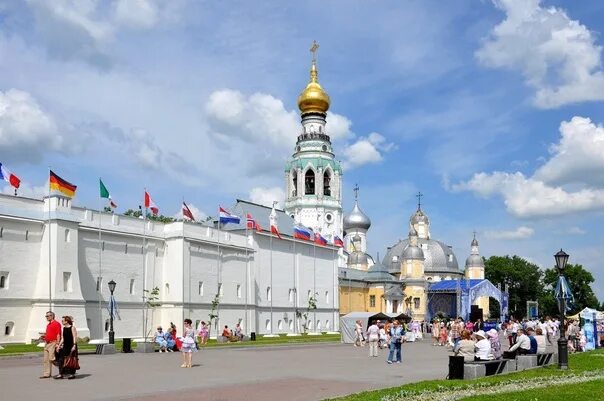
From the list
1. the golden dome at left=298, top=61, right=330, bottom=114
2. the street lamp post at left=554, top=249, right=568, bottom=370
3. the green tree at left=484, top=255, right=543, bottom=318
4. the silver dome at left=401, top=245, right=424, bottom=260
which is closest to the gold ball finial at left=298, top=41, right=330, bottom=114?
the golden dome at left=298, top=61, right=330, bottom=114

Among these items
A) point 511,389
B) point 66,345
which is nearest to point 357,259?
point 66,345

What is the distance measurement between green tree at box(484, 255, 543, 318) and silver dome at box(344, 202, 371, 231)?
29.2 meters

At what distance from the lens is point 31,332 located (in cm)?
4206

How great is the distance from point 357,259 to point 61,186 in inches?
2548

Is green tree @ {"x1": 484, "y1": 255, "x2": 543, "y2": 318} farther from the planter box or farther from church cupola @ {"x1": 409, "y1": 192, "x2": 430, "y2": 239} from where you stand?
the planter box

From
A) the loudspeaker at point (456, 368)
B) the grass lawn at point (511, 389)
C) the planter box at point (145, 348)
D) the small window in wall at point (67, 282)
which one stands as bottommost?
the planter box at point (145, 348)

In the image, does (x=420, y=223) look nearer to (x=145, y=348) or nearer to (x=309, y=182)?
(x=309, y=182)

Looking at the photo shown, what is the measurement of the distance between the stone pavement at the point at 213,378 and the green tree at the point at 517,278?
10215cm

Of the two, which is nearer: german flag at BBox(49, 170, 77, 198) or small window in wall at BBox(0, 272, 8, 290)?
small window in wall at BBox(0, 272, 8, 290)

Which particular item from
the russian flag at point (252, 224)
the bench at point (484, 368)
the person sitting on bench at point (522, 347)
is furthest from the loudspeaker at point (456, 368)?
the russian flag at point (252, 224)

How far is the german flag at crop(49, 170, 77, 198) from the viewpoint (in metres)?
43.1

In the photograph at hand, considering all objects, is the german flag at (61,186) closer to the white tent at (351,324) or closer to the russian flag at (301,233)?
the white tent at (351,324)

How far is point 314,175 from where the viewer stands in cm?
9481

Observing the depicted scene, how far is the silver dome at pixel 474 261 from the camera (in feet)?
391
